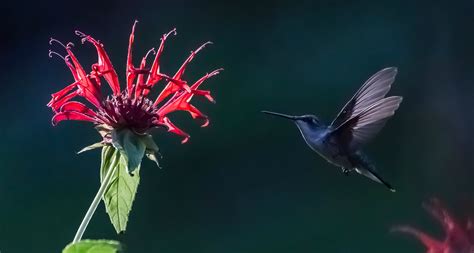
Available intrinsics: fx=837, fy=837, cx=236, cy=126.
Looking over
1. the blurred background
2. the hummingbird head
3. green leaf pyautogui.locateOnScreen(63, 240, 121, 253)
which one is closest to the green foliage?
green leaf pyautogui.locateOnScreen(63, 240, 121, 253)

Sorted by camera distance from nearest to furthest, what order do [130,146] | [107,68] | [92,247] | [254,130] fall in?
1. [92,247]
2. [130,146]
3. [107,68]
4. [254,130]

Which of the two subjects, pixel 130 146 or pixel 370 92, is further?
pixel 370 92

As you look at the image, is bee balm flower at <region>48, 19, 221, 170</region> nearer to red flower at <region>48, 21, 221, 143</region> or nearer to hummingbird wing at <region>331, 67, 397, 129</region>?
red flower at <region>48, 21, 221, 143</region>

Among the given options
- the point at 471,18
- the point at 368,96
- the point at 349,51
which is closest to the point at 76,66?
the point at 368,96

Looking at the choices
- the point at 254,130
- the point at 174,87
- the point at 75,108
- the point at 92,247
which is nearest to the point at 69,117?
the point at 75,108

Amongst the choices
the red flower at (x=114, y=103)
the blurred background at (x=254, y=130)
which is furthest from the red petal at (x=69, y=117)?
the blurred background at (x=254, y=130)

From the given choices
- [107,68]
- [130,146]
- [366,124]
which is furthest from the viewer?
[366,124]

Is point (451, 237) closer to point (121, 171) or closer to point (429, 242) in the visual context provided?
point (429, 242)
